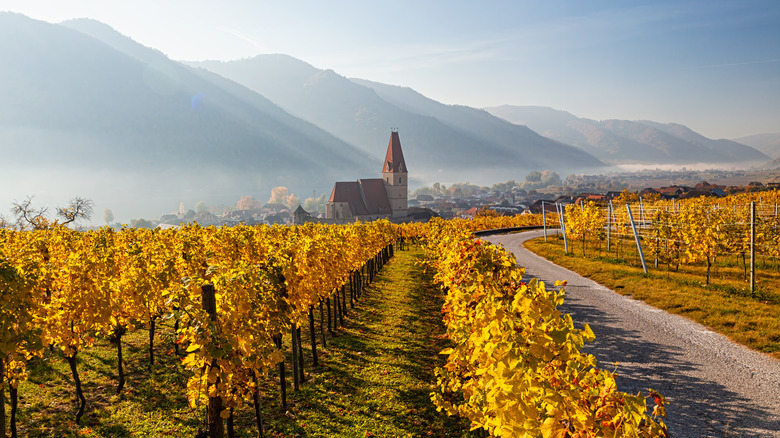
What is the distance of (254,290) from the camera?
7.57 metres

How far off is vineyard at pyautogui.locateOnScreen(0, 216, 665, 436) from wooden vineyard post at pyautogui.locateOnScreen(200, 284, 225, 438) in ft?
0.05

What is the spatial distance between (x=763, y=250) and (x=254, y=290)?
28438 millimetres

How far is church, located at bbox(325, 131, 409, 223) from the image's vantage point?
115438 mm

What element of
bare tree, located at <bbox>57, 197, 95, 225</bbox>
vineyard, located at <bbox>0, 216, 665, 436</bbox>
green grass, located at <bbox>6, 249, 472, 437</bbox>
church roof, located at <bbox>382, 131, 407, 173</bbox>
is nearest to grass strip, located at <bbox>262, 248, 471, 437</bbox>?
green grass, located at <bbox>6, 249, 472, 437</bbox>

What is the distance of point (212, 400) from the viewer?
634 centimetres

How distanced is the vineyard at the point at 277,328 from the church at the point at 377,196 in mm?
99406

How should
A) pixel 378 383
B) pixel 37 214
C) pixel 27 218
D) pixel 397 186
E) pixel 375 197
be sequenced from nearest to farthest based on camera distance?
1. pixel 378 383
2. pixel 27 218
3. pixel 37 214
4. pixel 397 186
5. pixel 375 197

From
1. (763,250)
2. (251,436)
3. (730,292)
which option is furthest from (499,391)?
(763,250)

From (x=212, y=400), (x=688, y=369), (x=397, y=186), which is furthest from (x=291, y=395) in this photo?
(x=397, y=186)

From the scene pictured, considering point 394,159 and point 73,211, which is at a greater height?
point 394,159

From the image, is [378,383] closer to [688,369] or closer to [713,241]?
[688,369]

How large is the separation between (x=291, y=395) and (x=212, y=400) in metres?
4.23

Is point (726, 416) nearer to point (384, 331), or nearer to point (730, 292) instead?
point (384, 331)

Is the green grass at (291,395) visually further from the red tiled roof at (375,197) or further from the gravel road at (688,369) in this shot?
the red tiled roof at (375,197)
